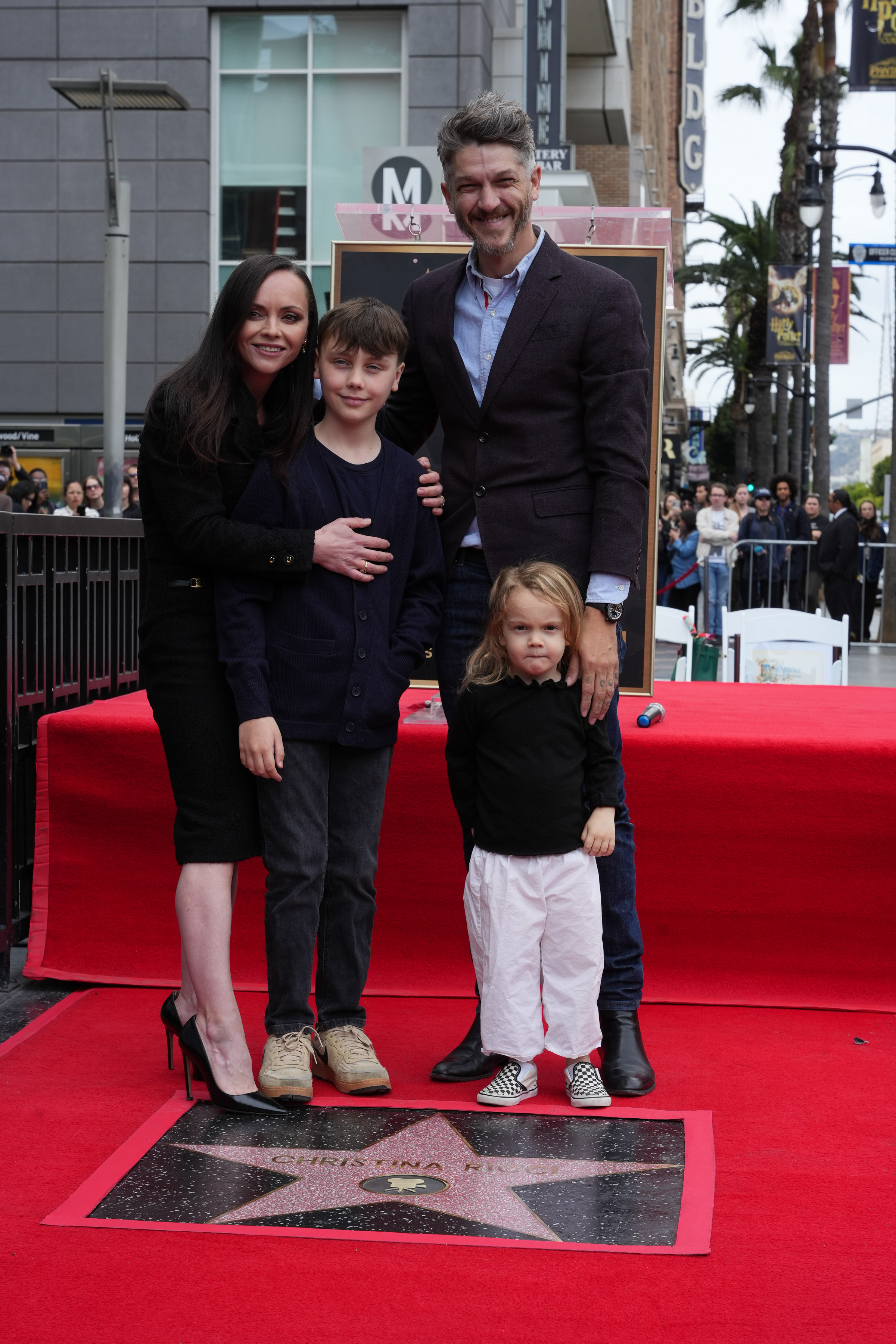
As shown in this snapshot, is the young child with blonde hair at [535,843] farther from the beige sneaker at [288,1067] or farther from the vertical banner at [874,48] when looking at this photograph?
the vertical banner at [874,48]

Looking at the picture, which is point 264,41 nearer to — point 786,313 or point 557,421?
point 786,313

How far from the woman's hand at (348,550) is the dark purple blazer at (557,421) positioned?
0.28 metres

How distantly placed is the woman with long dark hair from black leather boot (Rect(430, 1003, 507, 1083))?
0.48 m

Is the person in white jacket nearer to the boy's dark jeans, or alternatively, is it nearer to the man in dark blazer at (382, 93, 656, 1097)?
the man in dark blazer at (382, 93, 656, 1097)

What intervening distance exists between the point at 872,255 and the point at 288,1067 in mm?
17761

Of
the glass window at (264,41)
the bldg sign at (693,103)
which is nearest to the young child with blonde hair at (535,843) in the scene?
the glass window at (264,41)

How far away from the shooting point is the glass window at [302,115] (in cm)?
1953

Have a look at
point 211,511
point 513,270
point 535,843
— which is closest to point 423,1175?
point 535,843

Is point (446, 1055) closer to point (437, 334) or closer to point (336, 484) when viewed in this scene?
point (336, 484)

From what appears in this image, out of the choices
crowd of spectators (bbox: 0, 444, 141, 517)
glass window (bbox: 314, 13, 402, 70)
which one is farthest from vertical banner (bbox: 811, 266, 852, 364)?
crowd of spectators (bbox: 0, 444, 141, 517)

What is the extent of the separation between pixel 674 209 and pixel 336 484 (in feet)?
205

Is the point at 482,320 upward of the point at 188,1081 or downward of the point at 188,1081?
upward

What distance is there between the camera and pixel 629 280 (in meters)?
4.65

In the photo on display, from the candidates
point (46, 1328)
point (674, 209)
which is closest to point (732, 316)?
point (674, 209)
